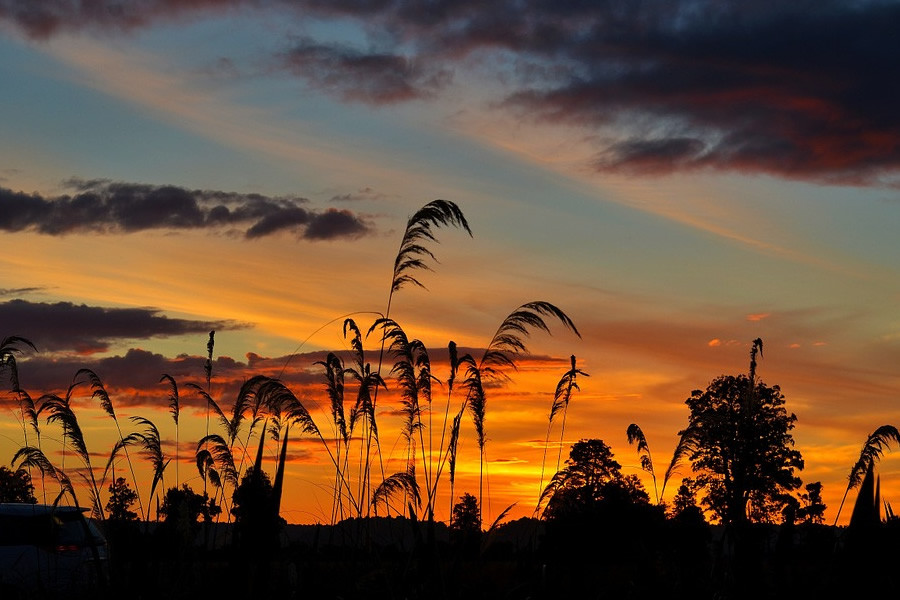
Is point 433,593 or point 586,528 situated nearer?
point 433,593

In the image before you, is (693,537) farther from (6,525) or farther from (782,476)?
(782,476)

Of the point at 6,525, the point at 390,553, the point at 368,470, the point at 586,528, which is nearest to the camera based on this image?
the point at 586,528

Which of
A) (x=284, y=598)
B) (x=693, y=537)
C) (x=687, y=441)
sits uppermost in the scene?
(x=687, y=441)

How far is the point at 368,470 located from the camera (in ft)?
31.8

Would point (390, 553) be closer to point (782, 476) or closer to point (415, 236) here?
point (415, 236)

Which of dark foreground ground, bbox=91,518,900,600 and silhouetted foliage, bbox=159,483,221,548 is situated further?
silhouetted foliage, bbox=159,483,221,548

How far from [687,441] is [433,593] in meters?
4.97

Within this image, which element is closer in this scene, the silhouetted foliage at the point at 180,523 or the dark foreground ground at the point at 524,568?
the dark foreground ground at the point at 524,568

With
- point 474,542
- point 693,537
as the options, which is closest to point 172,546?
point 474,542

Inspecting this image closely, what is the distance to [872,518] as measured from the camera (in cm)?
204

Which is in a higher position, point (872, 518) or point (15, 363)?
point (15, 363)

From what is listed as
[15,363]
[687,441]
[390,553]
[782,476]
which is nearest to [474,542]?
[390,553]

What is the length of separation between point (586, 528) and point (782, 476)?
167 feet

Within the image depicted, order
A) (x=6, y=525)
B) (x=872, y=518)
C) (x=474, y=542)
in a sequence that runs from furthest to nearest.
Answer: (x=6, y=525), (x=474, y=542), (x=872, y=518)
